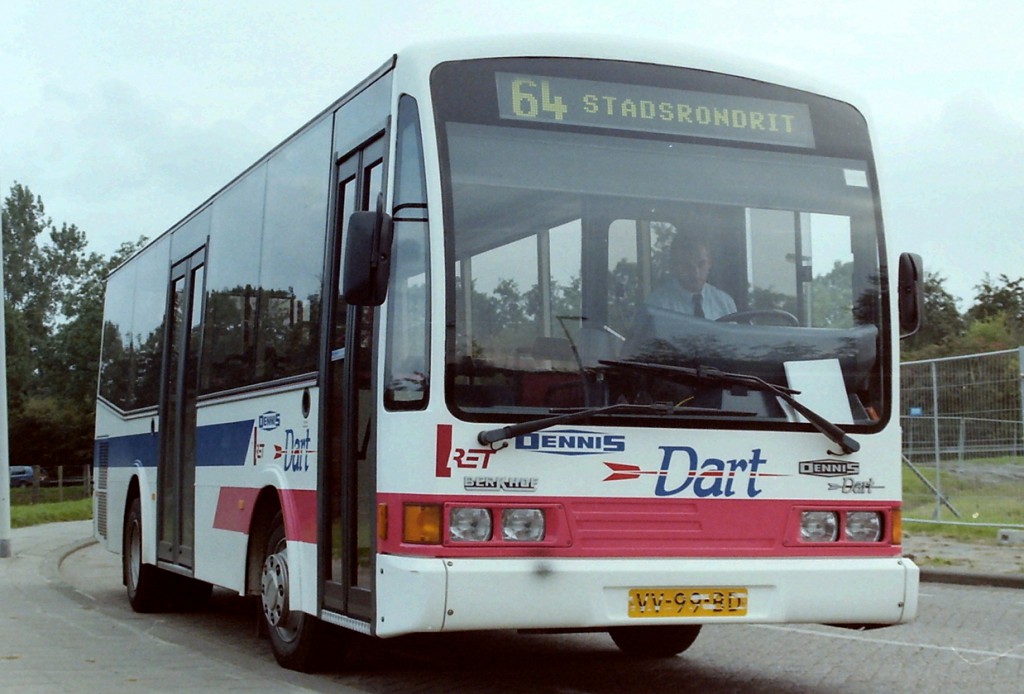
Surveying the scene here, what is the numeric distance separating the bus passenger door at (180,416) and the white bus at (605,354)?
11.4 ft

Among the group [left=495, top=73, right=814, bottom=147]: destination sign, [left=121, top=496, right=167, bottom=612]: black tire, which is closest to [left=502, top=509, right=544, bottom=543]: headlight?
[left=495, top=73, right=814, bottom=147]: destination sign

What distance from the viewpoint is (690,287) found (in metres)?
7.62

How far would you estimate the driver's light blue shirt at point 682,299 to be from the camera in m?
7.55

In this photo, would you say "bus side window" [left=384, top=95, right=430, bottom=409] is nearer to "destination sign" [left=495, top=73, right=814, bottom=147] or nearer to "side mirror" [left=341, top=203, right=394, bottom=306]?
"side mirror" [left=341, top=203, right=394, bottom=306]

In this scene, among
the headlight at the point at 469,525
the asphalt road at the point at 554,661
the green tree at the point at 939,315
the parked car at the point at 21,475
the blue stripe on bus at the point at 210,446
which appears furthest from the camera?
the green tree at the point at 939,315

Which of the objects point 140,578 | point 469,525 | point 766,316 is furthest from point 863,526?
point 140,578

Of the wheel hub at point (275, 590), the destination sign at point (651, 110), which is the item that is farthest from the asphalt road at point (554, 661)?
the destination sign at point (651, 110)

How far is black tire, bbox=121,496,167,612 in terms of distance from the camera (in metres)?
13.6

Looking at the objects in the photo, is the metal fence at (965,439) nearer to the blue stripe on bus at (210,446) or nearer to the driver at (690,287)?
the blue stripe on bus at (210,446)

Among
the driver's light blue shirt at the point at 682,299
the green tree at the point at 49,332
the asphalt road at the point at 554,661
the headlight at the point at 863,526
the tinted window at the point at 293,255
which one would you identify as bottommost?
the asphalt road at the point at 554,661

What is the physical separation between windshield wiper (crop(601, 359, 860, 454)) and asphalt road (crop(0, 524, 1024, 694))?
171cm

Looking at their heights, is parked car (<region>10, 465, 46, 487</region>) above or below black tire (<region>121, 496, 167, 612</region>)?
above

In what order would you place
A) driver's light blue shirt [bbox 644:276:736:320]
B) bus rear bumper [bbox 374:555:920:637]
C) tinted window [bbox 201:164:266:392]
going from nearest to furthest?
bus rear bumper [bbox 374:555:920:637], driver's light blue shirt [bbox 644:276:736:320], tinted window [bbox 201:164:266:392]

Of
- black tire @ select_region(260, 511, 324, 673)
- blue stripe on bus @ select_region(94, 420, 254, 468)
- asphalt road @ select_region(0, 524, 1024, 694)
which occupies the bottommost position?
asphalt road @ select_region(0, 524, 1024, 694)
